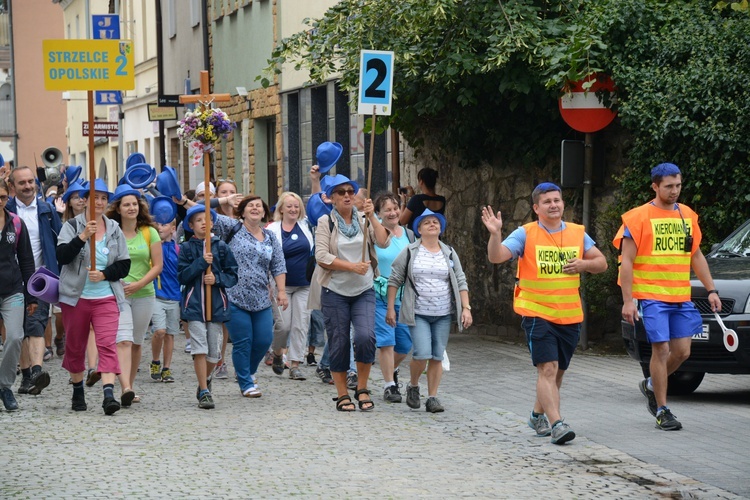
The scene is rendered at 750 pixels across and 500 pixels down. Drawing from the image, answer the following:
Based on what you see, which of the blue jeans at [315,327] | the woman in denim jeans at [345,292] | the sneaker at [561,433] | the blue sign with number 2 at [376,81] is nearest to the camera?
the sneaker at [561,433]

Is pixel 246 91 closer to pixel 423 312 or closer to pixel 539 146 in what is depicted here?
pixel 539 146

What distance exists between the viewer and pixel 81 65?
12.9 m

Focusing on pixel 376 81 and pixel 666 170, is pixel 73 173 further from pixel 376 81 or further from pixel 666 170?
pixel 666 170

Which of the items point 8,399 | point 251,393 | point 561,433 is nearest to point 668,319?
point 561,433

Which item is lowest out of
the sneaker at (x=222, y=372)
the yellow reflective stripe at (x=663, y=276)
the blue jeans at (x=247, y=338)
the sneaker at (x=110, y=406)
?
the sneaker at (x=222, y=372)

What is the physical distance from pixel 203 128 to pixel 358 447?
406 centimetres

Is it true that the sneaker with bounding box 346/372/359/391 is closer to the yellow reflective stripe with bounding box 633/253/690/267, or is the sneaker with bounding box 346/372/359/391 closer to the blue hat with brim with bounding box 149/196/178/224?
the blue hat with brim with bounding box 149/196/178/224

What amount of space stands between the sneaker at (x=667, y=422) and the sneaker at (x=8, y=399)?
4.97m

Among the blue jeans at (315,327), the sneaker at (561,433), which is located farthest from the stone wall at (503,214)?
the sneaker at (561,433)

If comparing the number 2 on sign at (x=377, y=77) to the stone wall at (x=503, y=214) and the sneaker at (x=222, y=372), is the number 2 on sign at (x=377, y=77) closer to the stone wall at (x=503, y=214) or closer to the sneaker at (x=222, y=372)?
the sneaker at (x=222, y=372)

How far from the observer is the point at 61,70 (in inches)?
510

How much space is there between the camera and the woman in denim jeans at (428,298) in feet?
38.0

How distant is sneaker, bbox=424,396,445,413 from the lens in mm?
11531

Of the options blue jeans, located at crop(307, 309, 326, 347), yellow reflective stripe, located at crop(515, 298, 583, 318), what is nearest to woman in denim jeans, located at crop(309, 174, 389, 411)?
yellow reflective stripe, located at crop(515, 298, 583, 318)
